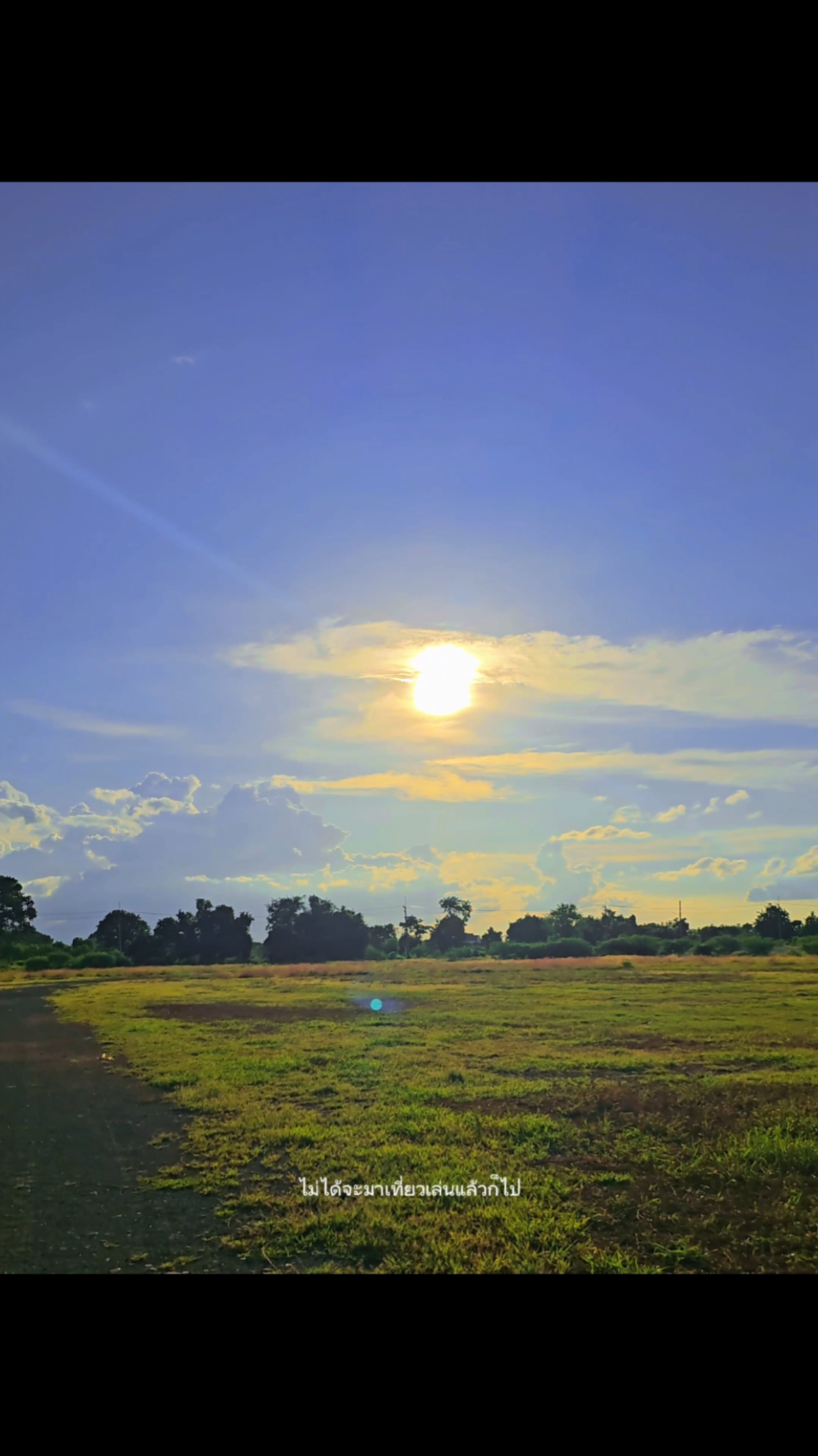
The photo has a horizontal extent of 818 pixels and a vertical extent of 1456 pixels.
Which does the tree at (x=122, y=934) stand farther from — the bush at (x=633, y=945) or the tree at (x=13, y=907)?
the bush at (x=633, y=945)

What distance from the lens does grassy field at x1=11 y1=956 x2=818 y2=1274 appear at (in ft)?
10.9

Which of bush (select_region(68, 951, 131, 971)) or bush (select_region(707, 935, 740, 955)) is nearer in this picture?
bush (select_region(68, 951, 131, 971))

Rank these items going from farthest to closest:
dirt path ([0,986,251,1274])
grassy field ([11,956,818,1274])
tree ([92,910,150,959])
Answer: tree ([92,910,150,959]) < grassy field ([11,956,818,1274]) < dirt path ([0,986,251,1274])

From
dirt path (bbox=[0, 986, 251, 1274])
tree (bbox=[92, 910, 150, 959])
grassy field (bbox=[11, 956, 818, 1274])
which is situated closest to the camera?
dirt path (bbox=[0, 986, 251, 1274])

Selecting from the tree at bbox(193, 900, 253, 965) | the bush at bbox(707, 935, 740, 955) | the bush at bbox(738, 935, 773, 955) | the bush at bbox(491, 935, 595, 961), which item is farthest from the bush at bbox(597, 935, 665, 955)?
the tree at bbox(193, 900, 253, 965)

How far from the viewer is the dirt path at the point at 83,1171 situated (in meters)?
3.17

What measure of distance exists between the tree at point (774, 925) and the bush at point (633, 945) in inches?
28.6

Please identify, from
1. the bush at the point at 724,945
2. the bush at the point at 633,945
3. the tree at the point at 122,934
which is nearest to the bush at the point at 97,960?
the tree at the point at 122,934

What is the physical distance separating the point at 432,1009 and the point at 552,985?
102cm

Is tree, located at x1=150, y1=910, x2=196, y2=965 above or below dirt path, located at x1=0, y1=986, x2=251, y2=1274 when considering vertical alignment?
above

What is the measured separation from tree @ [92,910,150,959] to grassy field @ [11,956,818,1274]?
1.21 feet

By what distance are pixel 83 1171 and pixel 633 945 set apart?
4025mm

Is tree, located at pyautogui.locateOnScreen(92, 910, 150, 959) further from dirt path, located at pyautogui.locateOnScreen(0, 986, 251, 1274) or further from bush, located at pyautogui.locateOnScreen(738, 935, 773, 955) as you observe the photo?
bush, located at pyautogui.locateOnScreen(738, 935, 773, 955)
